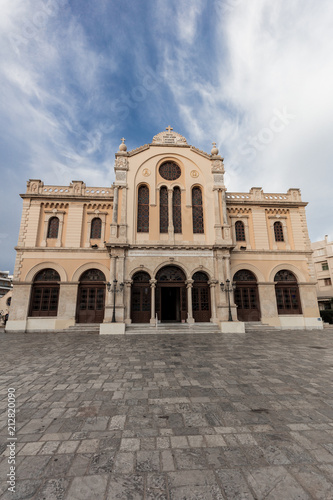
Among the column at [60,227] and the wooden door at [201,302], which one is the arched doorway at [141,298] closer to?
the wooden door at [201,302]

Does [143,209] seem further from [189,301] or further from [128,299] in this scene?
[189,301]

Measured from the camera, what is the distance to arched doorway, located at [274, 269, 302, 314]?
17500 mm

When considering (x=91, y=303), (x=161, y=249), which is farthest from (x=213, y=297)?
(x=91, y=303)

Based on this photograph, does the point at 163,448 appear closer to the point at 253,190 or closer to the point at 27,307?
the point at 27,307

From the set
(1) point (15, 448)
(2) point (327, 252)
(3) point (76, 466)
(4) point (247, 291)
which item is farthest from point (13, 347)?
(2) point (327, 252)

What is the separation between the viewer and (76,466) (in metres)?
2.57

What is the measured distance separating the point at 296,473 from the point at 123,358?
610 cm

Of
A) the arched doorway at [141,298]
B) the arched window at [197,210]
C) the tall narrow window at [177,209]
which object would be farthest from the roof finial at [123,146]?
the arched doorway at [141,298]

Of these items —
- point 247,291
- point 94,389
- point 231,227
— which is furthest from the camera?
point 231,227

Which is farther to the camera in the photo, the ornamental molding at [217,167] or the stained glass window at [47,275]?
A: the ornamental molding at [217,167]

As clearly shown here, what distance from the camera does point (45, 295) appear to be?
1653 cm

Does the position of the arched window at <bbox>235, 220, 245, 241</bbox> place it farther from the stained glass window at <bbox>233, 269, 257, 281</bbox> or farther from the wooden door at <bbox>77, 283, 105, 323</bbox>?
the wooden door at <bbox>77, 283, 105, 323</bbox>

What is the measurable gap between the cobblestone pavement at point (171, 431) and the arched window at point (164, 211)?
38.8 ft

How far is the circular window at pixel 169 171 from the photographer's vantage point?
18500mm
